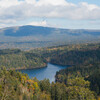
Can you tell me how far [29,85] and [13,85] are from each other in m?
12.1

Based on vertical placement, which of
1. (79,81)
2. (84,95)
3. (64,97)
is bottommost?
(64,97)

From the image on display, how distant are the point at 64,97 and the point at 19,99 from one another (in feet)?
54.9

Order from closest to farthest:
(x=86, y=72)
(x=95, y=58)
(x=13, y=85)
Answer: (x=13, y=85), (x=86, y=72), (x=95, y=58)

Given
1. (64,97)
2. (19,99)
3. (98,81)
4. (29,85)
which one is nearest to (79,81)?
(64,97)

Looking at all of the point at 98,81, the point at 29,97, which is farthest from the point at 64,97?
the point at 98,81

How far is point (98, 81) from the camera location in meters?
84.9

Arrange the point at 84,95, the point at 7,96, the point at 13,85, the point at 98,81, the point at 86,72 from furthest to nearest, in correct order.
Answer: the point at 86,72
the point at 98,81
the point at 13,85
the point at 7,96
the point at 84,95

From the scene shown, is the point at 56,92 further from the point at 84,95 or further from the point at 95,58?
the point at 95,58

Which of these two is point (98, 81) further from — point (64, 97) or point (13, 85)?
point (13, 85)

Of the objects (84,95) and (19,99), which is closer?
(84,95)

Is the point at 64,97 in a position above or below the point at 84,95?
below

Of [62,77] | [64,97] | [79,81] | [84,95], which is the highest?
[79,81]

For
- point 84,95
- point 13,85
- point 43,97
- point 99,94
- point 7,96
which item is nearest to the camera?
point 84,95

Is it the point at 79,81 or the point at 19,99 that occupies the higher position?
the point at 79,81
